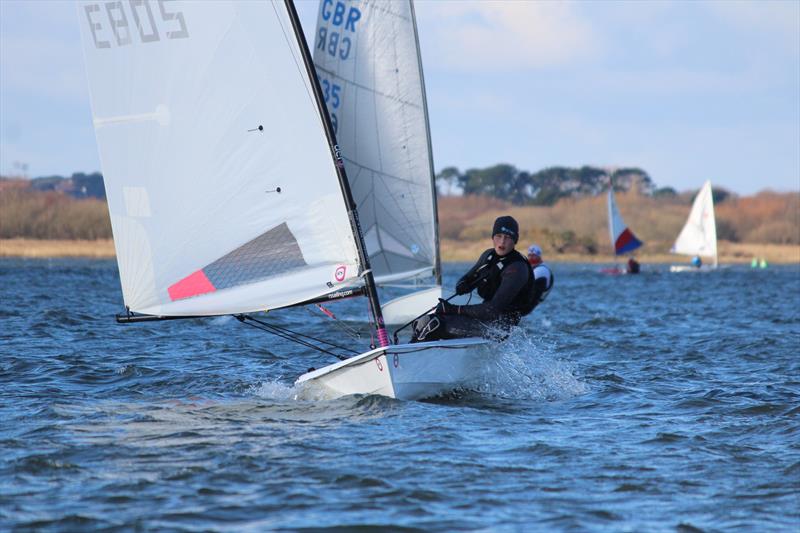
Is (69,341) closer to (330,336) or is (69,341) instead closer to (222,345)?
(222,345)

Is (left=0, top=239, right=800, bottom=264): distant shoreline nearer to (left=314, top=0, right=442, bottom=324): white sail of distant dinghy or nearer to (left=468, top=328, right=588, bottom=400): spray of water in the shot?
(left=314, top=0, right=442, bottom=324): white sail of distant dinghy

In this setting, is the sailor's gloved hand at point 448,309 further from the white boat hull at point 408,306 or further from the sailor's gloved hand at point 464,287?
the white boat hull at point 408,306

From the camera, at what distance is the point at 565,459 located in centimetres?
759

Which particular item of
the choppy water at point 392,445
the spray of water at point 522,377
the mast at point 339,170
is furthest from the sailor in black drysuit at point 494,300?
the mast at point 339,170

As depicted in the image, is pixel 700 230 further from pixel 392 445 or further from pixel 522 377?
pixel 392 445

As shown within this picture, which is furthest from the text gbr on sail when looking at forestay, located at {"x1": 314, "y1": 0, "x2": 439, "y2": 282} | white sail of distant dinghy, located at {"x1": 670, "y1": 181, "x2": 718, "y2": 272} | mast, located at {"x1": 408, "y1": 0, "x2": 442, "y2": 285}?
white sail of distant dinghy, located at {"x1": 670, "y1": 181, "x2": 718, "y2": 272}

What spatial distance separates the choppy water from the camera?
6.11 metres

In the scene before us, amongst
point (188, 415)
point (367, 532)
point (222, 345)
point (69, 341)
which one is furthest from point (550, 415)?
point (69, 341)

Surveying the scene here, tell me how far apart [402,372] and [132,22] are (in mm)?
3998

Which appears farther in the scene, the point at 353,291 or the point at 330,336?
the point at 330,336

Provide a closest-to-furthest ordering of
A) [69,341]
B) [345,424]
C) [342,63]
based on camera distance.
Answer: [345,424], [69,341], [342,63]

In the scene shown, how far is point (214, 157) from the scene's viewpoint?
378 inches

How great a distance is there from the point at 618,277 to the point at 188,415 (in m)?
48.0

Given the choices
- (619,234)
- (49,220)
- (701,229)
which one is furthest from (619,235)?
(49,220)
